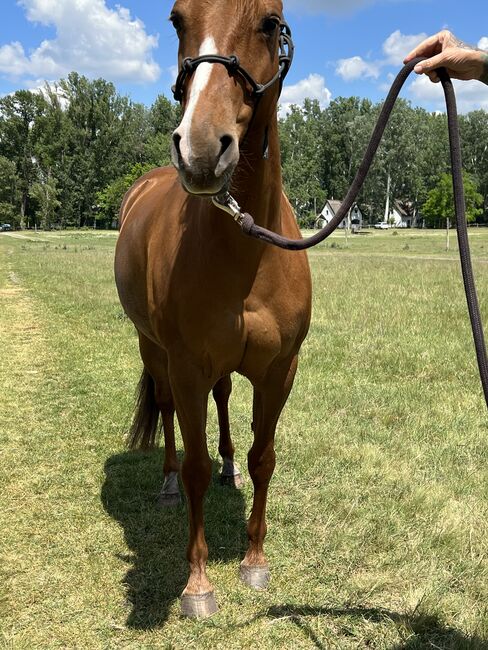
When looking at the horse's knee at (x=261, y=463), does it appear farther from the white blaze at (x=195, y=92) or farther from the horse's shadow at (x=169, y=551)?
the white blaze at (x=195, y=92)

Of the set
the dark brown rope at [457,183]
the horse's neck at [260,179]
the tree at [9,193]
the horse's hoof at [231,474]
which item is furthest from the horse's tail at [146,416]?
the tree at [9,193]

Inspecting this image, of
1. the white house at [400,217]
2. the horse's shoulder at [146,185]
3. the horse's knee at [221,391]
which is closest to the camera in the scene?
the horse's knee at [221,391]

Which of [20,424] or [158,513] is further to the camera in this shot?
[20,424]

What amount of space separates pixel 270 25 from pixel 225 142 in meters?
0.54

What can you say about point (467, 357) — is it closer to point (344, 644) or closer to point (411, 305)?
point (411, 305)

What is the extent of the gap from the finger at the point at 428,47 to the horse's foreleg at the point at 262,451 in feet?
4.72

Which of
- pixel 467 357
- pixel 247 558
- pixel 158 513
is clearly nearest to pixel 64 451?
pixel 158 513

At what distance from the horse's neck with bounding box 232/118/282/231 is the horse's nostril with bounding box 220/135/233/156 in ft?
1.39

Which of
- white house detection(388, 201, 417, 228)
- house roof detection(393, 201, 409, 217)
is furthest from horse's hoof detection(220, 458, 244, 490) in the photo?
house roof detection(393, 201, 409, 217)

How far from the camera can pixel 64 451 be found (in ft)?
14.1

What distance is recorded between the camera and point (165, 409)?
3.86 m

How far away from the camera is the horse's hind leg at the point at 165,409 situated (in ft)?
12.0

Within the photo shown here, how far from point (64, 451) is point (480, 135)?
70.0m

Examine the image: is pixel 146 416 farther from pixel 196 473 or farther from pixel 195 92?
pixel 195 92
